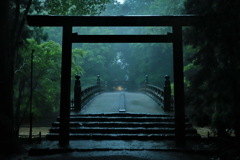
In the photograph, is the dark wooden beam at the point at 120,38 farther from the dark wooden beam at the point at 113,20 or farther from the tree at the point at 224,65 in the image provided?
the tree at the point at 224,65

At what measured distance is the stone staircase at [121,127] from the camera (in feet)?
24.5

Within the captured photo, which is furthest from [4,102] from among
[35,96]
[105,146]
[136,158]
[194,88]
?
[35,96]

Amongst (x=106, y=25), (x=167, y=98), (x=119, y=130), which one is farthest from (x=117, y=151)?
(x=167, y=98)

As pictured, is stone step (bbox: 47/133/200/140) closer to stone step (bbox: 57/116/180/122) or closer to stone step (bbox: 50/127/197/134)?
stone step (bbox: 50/127/197/134)

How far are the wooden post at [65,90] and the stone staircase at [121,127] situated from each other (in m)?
1.11

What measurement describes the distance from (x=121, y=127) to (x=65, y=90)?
309 cm

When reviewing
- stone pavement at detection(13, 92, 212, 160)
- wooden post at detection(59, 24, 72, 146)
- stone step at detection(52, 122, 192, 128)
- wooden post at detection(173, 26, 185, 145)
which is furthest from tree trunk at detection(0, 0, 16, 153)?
wooden post at detection(173, 26, 185, 145)

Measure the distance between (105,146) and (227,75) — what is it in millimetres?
4293

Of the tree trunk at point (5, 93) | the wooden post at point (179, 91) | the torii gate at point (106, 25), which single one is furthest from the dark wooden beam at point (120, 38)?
the tree trunk at point (5, 93)

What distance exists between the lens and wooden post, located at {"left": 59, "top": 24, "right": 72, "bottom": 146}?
639 cm

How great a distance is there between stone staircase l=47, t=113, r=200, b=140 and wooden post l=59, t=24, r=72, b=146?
3.65 feet

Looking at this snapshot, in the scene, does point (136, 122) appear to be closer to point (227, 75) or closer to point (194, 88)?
point (194, 88)

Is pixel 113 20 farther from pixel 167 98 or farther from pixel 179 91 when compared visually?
pixel 167 98

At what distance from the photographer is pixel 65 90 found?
253 inches
